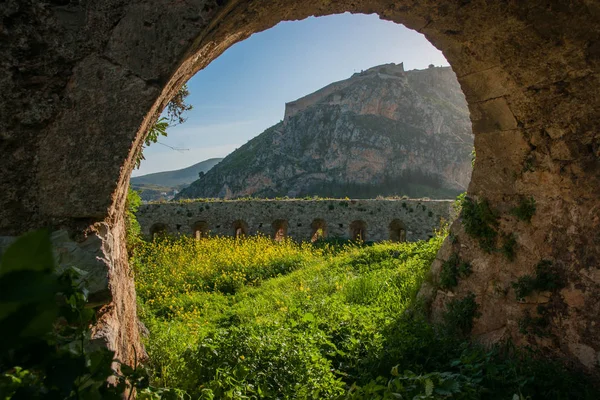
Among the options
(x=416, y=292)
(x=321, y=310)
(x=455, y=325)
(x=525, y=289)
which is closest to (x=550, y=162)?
(x=525, y=289)

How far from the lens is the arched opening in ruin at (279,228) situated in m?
18.1

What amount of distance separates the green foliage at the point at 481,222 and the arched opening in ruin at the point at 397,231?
44.1 feet

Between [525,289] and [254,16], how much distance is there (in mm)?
3325

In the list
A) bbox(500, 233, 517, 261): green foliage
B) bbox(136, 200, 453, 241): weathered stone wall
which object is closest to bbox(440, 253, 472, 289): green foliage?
bbox(500, 233, 517, 261): green foliage

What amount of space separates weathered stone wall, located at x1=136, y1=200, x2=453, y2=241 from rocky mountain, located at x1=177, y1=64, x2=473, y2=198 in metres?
43.4

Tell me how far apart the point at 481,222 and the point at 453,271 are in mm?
630

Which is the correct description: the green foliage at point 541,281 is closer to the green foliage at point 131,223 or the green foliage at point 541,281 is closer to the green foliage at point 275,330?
the green foliage at point 275,330

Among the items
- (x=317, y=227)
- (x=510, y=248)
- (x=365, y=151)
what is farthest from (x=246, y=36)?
(x=365, y=151)

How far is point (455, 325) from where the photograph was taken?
4008 mm

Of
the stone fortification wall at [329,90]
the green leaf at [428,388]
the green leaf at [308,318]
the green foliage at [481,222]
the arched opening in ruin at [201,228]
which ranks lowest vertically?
the arched opening in ruin at [201,228]

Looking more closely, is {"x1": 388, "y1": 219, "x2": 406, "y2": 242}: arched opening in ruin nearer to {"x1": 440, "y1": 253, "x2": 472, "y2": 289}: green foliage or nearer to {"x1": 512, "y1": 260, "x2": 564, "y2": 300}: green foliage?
{"x1": 440, "y1": 253, "x2": 472, "y2": 289}: green foliage

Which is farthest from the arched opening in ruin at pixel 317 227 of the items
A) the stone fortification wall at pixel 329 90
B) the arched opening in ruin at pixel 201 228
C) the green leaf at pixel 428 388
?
the stone fortification wall at pixel 329 90

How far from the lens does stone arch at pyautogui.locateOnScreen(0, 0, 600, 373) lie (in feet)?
6.04

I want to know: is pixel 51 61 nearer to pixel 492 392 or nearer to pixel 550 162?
pixel 492 392
